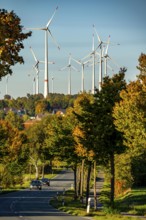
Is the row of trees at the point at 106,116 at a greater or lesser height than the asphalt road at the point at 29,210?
greater

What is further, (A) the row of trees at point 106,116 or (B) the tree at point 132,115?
(B) the tree at point 132,115

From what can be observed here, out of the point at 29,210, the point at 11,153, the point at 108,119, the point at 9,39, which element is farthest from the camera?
the point at 11,153

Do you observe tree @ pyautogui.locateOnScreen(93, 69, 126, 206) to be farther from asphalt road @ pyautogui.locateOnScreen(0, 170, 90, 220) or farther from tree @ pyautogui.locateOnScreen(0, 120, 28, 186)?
tree @ pyautogui.locateOnScreen(0, 120, 28, 186)

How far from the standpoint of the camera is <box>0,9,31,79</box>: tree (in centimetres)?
1916

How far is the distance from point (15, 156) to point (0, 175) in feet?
27.3

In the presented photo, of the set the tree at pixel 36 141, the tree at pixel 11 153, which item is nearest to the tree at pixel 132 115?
the tree at pixel 11 153

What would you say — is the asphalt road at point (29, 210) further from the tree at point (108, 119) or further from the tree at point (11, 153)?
the tree at point (11, 153)

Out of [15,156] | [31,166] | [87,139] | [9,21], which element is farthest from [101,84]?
[31,166]

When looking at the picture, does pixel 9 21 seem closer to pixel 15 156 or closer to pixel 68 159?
pixel 68 159

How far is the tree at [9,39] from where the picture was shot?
19.2m

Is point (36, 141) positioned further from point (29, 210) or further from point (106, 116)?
point (106, 116)

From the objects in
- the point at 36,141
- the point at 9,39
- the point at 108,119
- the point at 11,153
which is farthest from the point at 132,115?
the point at 36,141

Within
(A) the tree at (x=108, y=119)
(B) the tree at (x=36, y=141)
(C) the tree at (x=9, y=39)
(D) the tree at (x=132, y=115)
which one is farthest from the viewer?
(B) the tree at (x=36, y=141)

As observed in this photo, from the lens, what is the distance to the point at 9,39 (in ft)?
63.7
